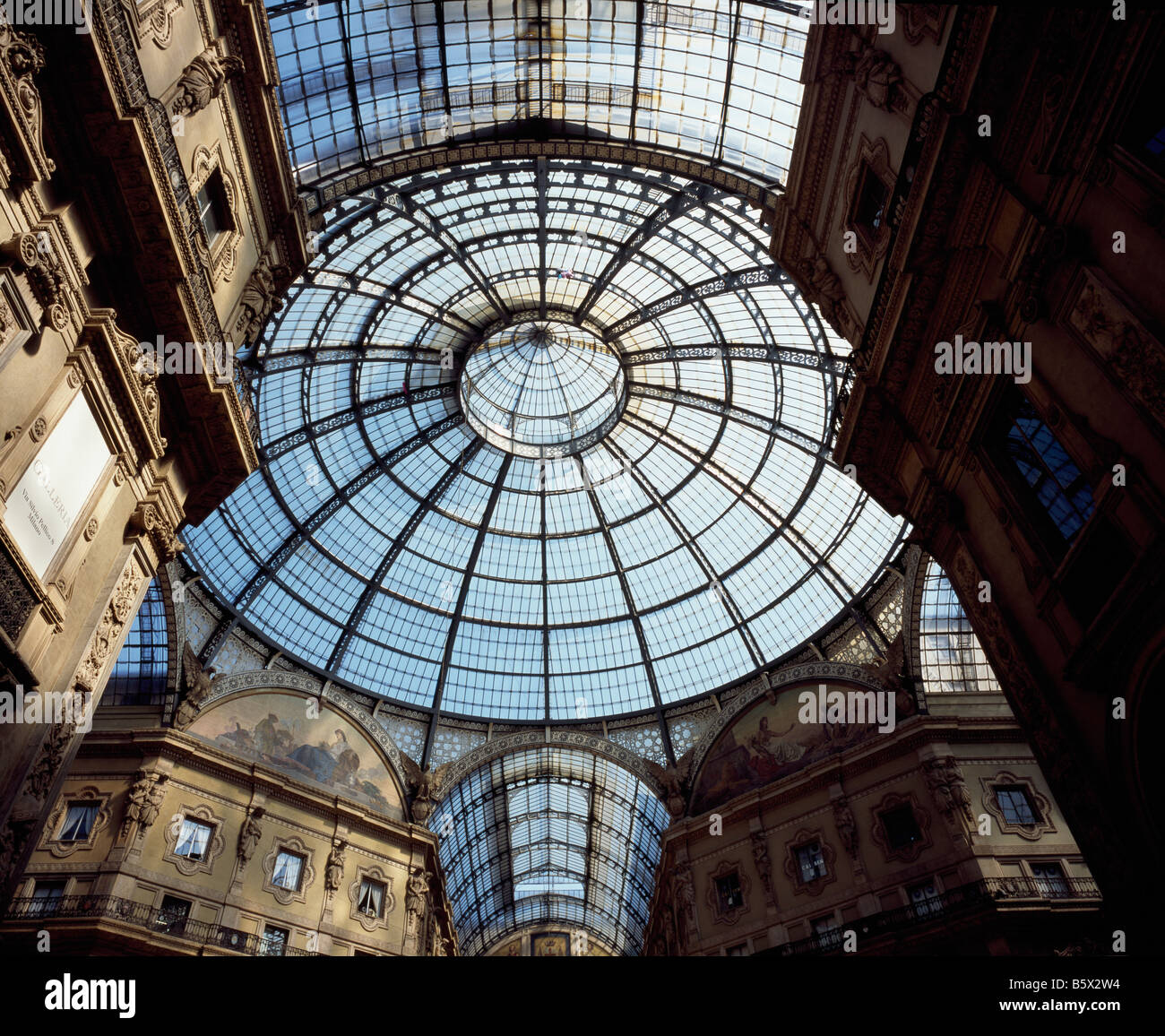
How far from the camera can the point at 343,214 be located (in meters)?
24.8

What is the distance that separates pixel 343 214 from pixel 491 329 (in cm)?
982

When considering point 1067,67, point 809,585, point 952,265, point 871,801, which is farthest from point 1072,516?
point 809,585

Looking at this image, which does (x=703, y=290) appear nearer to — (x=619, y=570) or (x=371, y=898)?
(x=619, y=570)

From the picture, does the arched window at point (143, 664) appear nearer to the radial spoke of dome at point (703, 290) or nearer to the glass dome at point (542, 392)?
the glass dome at point (542, 392)

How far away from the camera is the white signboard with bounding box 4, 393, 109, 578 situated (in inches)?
423

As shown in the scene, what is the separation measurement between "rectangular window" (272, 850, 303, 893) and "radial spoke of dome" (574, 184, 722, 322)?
24.0m

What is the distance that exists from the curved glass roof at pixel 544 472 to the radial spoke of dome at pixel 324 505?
90 millimetres

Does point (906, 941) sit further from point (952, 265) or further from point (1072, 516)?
point (952, 265)

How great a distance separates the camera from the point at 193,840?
25.5 meters

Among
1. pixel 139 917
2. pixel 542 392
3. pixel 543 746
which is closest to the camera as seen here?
pixel 139 917

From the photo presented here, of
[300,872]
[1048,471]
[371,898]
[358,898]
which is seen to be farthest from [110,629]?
[371,898]

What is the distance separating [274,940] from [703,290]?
90.5ft

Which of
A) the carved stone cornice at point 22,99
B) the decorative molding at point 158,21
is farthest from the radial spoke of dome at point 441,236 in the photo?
the carved stone cornice at point 22,99

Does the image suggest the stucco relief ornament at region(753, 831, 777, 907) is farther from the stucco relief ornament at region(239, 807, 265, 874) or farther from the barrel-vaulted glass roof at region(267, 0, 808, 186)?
the barrel-vaulted glass roof at region(267, 0, 808, 186)
